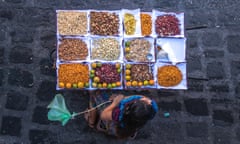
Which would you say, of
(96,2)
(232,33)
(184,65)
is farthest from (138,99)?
(232,33)

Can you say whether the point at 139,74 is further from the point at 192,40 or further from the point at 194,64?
the point at 192,40

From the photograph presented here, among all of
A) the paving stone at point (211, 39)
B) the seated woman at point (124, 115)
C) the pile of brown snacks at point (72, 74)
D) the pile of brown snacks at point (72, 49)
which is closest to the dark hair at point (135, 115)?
the seated woman at point (124, 115)

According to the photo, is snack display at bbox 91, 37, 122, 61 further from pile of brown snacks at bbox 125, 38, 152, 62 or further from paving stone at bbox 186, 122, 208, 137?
paving stone at bbox 186, 122, 208, 137

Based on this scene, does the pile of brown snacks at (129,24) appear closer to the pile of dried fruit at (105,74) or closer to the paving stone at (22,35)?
the pile of dried fruit at (105,74)

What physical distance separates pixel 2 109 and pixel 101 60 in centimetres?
158

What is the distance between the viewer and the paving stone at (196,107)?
535 cm

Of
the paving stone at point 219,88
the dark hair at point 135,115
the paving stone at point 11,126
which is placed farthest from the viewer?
the paving stone at point 219,88

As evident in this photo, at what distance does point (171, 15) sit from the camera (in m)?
5.14

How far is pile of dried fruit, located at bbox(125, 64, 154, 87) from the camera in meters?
4.92

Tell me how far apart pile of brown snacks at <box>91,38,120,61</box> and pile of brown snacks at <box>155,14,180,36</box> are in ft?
2.15

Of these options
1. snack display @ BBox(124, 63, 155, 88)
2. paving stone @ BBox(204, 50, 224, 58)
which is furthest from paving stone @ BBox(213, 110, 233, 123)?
snack display @ BBox(124, 63, 155, 88)

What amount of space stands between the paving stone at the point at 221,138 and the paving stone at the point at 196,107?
35cm

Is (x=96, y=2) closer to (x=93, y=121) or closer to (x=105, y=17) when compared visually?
(x=105, y=17)

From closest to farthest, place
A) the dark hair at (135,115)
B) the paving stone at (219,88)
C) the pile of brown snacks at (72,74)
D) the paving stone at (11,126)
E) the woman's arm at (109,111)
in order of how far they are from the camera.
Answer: the dark hair at (135,115) → the woman's arm at (109,111) → the pile of brown snacks at (72,74) → the paving stone at (11,126) → the paving stone at (219,88)
